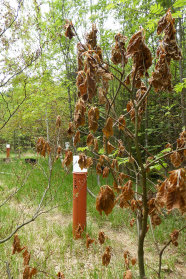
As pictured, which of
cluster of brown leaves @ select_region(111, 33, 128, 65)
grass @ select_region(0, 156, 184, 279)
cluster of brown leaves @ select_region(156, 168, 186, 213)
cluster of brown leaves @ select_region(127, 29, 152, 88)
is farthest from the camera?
grass @ select_region(0, 156, 184, 279)

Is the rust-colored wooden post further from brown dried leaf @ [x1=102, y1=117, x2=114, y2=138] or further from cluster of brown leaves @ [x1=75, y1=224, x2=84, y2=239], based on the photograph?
brown dried leaf @ [x1=102, y1=117, x2=114, y2=138]

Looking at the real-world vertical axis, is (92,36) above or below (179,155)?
above

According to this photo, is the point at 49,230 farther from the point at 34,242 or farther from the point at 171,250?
the point at 171,250

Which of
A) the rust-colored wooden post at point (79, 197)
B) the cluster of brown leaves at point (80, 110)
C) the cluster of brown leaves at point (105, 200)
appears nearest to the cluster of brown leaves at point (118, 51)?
the cluster of brown leaves at point (80, 110)

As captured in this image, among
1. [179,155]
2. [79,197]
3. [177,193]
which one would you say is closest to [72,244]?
[79,197]

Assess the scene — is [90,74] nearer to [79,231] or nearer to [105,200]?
[105,200]

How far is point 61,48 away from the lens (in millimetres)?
5742

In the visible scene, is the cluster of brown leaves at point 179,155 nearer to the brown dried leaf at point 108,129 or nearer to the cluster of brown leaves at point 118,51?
the brown dried leaf at point 108,129

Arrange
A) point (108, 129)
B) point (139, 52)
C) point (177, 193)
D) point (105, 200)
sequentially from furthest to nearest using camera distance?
1. point (108, 129)
2. point (105, 200)
3. point (139, 52)
4. point (177, 193)

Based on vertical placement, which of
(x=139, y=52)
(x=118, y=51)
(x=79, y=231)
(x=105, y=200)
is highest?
(x=118, y=51)

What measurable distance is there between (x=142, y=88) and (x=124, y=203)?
107 cm

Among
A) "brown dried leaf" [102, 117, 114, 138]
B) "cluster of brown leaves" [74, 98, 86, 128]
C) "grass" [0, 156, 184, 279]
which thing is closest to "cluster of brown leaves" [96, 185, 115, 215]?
"brown dried leaf" [102, 117, 114, 138]

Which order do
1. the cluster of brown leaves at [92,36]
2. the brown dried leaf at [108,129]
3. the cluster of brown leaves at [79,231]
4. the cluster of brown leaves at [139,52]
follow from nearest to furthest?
the cluster of brown leaves at [139,52] < the brown dried leaf at [108,129] < the cluster of brown leaves at [92,36] < the cluster of brown leaves at [79,231]

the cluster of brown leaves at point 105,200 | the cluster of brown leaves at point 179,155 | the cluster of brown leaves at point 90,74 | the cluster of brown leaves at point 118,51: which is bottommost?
the cluster of brown leaves at point 105,200
